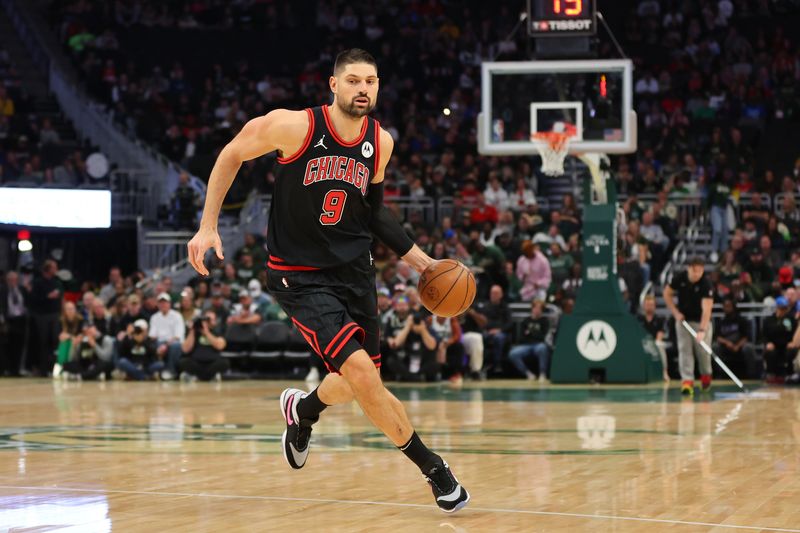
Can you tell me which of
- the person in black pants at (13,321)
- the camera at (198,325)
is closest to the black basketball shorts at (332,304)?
the camera at (198,325)

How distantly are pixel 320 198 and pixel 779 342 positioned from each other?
12.2m

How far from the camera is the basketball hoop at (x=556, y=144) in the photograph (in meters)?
16.2

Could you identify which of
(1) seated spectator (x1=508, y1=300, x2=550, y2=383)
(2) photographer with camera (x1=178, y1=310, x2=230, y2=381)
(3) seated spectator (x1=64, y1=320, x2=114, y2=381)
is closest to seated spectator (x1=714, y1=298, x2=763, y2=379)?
(1) seated spectator (x1=508, y1=300, x2=550, y2=383)

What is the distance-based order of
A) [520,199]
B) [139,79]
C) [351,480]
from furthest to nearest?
[139,79]
[520,199]
[351,480]

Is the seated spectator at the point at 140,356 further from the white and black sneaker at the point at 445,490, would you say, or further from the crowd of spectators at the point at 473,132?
the white and black sneaker at the point at 445,490

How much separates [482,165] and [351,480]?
57.7ft

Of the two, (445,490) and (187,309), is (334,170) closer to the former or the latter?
(445,490)

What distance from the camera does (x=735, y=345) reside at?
1762cm

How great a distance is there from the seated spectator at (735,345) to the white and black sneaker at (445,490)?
12.2 metres

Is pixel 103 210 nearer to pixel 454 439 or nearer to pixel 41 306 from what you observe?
pixel 41 306

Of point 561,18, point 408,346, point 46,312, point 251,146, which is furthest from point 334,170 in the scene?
point 46,312

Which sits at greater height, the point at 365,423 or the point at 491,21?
the point at 491,21

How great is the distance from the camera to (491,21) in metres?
29.4

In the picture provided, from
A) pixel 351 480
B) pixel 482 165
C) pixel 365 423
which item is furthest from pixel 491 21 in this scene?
pixel 351 480
